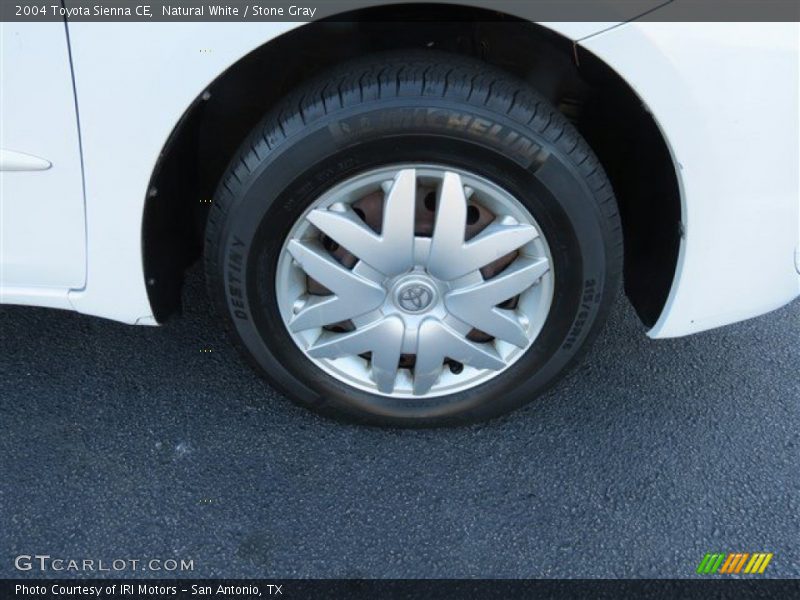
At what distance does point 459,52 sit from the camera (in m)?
1.69

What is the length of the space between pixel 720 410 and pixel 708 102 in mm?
940

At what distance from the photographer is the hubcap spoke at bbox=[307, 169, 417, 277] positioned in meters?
1.52

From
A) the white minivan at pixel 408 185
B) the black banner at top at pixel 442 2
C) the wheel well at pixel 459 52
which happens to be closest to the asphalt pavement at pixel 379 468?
the white minivan at pixel 408 185

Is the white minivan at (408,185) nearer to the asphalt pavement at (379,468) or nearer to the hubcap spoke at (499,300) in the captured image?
the hubcap spoke at (499,300)

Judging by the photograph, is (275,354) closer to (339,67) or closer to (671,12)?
(339,67)

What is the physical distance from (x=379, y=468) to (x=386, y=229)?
2.03 ft

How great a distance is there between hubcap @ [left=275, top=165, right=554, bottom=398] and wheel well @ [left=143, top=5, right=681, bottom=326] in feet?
1.00

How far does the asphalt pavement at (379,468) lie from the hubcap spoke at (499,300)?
339mm

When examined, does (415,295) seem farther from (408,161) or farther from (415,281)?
(408,161)

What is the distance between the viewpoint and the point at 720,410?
1979 mm

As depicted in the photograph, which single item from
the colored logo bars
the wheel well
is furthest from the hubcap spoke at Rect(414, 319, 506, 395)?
the colored logo bars

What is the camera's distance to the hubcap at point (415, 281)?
1555mm

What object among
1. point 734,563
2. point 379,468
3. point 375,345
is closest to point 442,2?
point 375,345
